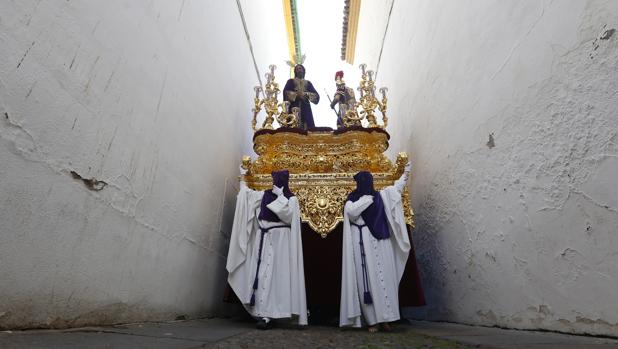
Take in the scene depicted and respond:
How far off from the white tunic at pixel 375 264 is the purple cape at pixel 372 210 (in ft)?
0.10

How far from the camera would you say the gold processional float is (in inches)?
98.1

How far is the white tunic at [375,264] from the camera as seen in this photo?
1959 mm

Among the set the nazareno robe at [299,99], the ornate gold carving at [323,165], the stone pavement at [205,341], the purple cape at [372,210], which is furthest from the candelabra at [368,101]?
the stone pavement at [205,341]

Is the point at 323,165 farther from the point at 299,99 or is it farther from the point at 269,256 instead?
the point at 299,99

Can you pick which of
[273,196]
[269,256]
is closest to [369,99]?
[273,196]

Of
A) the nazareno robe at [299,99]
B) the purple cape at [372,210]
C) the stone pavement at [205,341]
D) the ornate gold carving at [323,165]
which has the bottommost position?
the stone pavement at [205,341]

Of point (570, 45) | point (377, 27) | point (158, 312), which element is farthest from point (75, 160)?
point (377, 27)

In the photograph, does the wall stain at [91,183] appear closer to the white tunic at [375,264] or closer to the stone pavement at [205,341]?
the stone pavement at [205,341]

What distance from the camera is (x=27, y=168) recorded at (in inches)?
39.4

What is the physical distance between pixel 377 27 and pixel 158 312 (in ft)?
16.2

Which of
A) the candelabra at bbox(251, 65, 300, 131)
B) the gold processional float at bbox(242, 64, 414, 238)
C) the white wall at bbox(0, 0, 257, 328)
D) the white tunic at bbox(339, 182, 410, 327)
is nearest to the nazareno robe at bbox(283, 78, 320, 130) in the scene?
the candelabra at bbox(251, 65, 300, 131)

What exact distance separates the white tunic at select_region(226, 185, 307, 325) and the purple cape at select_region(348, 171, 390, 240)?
43cm

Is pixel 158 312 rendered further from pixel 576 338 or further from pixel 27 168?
pixel 576 338

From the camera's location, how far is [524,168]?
1.50 m
